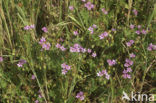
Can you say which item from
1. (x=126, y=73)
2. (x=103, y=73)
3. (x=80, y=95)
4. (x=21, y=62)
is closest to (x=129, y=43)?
(x=126, y=73)

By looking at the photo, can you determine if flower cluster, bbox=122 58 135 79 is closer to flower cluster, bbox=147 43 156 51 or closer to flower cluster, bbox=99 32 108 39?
flower cluster, bbox=147 43 156 51

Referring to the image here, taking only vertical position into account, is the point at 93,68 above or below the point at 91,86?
above

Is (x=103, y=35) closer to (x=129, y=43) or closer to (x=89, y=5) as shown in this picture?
(x=129, y=43)

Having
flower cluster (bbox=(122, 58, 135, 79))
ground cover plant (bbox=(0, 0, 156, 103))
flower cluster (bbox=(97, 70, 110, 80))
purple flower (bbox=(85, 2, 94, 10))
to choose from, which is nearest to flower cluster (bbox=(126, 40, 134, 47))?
ground cover plant (bbox=(0, 0, 156, 103))

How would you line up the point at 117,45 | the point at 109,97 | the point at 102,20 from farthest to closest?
the point at 102,20, the point at 117,45, the point at 109,97

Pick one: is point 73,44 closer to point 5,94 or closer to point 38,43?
point 38,43

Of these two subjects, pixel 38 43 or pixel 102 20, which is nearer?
pixel 38 43

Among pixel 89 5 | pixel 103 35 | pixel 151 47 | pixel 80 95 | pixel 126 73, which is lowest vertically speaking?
pixel 80 95

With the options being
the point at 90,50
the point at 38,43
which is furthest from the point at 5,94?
the point at 90,50
